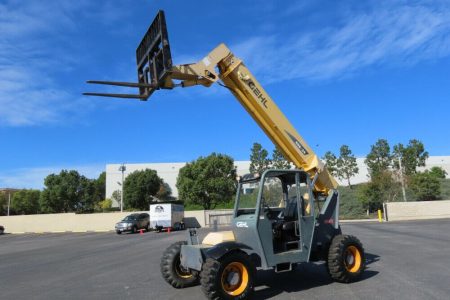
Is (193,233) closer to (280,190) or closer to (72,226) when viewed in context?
(280,190)

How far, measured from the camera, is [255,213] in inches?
323

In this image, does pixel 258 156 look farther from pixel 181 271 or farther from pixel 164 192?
pixel 181 271

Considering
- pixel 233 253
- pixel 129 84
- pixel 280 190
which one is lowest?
pixel 233 253

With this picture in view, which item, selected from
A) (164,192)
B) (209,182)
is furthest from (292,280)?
(164,192)

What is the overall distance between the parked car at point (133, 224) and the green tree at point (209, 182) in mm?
19757

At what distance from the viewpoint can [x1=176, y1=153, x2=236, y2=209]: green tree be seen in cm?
5916

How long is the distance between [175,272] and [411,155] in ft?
233

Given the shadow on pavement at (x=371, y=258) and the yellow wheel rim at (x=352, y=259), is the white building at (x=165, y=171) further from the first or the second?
the yellow wheel rim at (x=352, y=259)

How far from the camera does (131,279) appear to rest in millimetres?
10422

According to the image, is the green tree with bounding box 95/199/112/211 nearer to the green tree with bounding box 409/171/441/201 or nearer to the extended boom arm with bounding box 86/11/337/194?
the green tree with bounding box 409/171/441/201

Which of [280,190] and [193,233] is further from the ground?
[280,190]

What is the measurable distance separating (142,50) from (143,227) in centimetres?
3192

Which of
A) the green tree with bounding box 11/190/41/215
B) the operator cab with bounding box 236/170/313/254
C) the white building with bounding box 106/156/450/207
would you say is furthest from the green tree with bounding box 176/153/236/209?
the operator cab with bounding box 236/170/313/254

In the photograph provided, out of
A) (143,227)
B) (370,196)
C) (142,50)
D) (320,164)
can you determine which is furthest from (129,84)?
(370,196)
